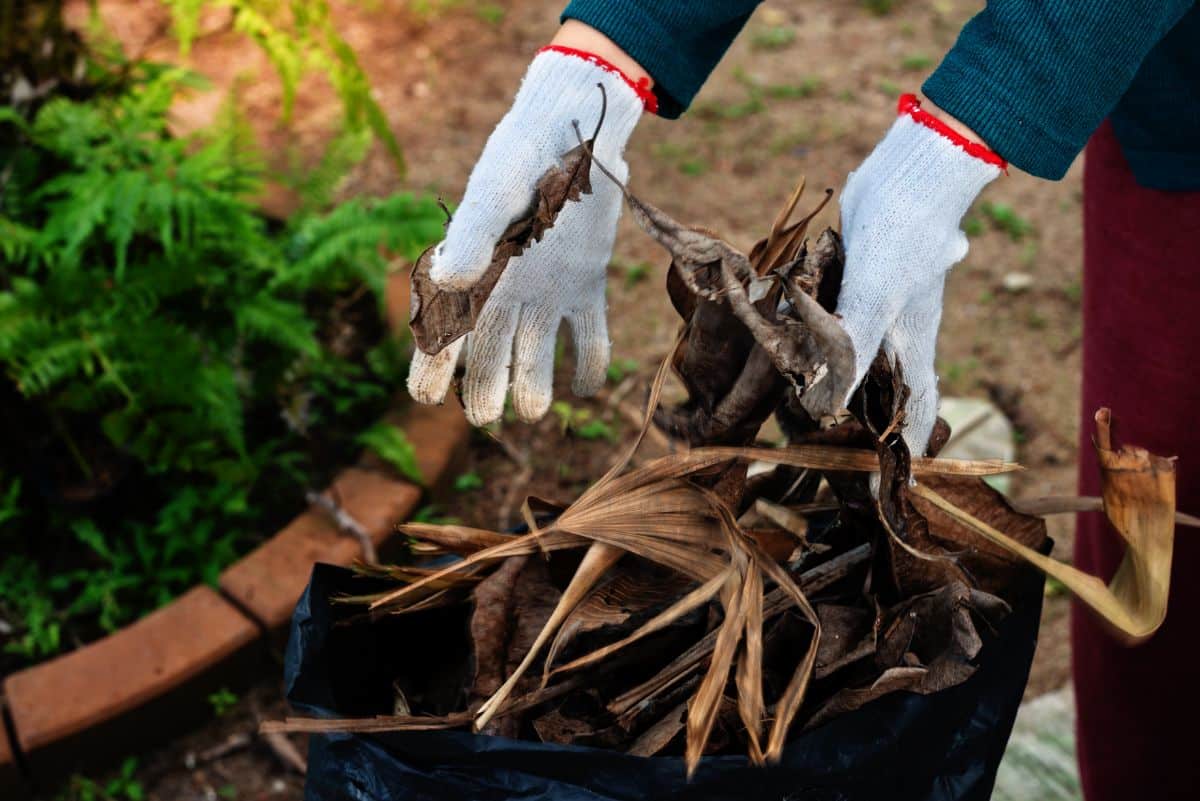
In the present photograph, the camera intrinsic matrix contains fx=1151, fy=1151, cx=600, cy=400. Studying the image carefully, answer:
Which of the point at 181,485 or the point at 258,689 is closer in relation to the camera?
the point at 258,689

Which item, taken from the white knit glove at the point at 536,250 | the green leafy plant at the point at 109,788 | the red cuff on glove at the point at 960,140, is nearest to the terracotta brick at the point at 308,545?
the green leafy plant at the point at 109,788

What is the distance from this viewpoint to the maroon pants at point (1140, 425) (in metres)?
1.46

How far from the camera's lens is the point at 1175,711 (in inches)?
64.6

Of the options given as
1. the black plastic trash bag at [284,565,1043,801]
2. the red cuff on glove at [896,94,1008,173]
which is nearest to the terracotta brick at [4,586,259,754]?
the black plastic trash bag at [284,565,1043,801]

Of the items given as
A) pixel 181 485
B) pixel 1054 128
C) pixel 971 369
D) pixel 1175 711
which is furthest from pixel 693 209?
pixel 1054 128

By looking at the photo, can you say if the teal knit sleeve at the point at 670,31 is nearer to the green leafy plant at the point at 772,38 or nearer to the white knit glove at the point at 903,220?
the white knit glove at the point at 903,220

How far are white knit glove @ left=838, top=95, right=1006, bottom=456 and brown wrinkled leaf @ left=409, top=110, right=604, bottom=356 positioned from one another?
0.96 ft

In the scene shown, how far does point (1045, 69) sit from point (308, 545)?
5.33ft

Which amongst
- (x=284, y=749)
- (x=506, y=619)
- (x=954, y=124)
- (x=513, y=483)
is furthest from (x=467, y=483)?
(x=954, y=124)

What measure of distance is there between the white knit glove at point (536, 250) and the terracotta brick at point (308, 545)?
0.85 m

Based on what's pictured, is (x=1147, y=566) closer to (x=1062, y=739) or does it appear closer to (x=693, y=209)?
(x=1062, y=739)

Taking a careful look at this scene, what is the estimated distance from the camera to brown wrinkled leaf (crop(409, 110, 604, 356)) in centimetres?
121

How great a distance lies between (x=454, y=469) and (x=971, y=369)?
1374 millimetres

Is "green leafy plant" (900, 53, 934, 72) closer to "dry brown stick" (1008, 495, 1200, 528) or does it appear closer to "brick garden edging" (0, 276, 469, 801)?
"brick garden edging" (0, 276, 469, 801)
